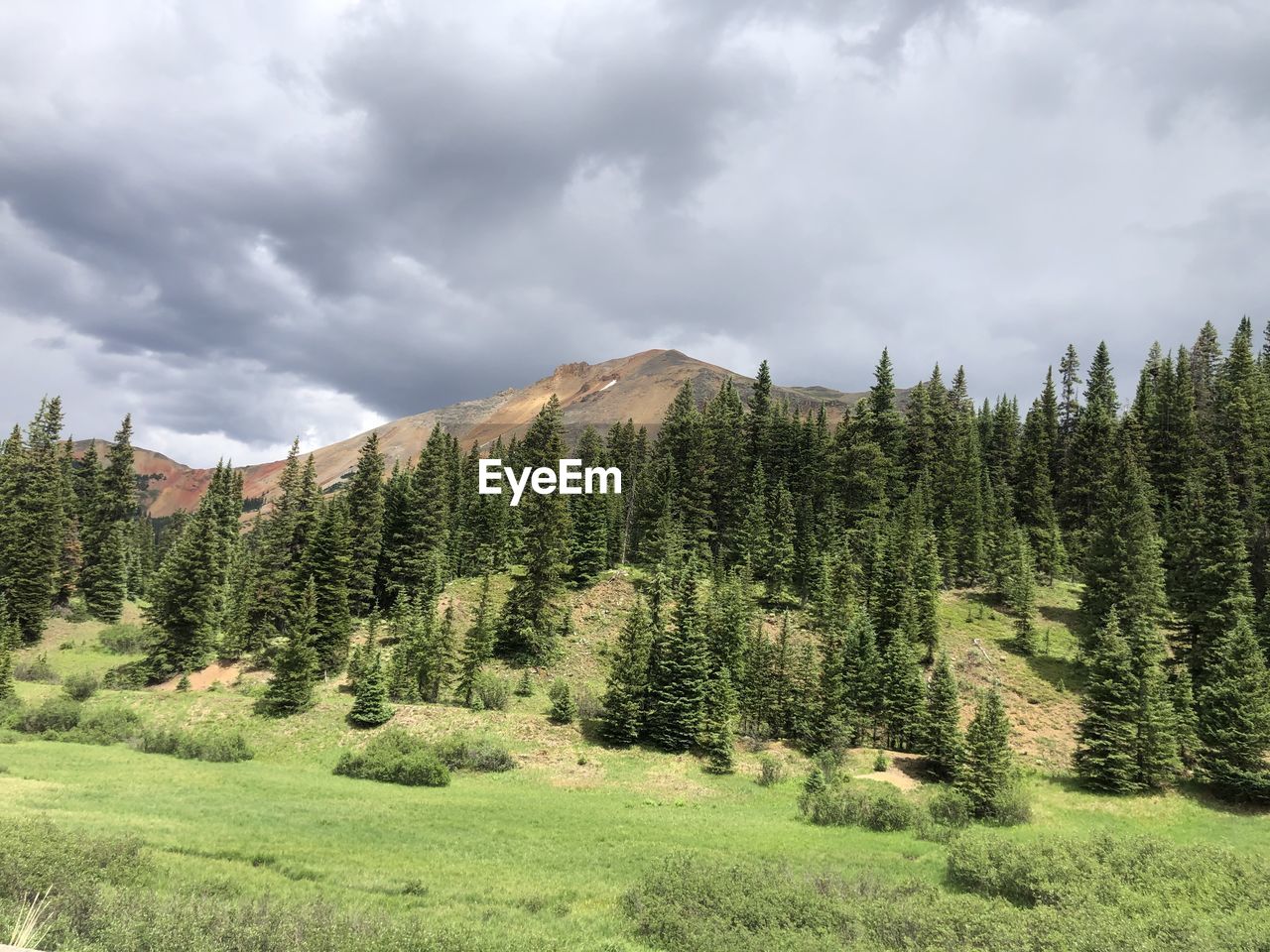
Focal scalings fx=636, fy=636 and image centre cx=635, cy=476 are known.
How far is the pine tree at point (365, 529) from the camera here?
62.8 m

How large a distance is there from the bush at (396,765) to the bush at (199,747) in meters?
6.07

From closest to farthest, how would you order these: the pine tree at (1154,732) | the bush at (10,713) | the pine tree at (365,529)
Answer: the pine tree at (1154,732)
the bush at (10,713)
the pine tree at (365,529)

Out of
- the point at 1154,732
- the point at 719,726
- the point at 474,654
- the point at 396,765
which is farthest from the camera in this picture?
the point at 474,654

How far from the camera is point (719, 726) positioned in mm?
40875

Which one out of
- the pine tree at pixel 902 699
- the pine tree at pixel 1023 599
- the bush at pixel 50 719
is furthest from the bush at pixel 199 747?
the pine tree at pixel 1023 599

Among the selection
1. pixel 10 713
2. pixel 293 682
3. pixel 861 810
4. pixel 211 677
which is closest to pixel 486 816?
pixel 861 810

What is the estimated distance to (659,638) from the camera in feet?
151

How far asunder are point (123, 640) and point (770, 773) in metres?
64.6

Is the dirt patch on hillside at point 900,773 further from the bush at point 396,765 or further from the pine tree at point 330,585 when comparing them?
the pine tree at point 330,585

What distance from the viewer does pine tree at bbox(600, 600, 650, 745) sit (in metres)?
42.2

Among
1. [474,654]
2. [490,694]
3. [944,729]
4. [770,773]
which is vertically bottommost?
[770,773]

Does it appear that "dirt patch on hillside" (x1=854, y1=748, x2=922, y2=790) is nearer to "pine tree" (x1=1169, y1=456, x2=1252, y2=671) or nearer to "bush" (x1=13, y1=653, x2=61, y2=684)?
"pine tree" (x1=1169, y1=456, x2=1252, y2=671)

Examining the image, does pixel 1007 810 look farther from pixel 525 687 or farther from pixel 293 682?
pixel 293 682

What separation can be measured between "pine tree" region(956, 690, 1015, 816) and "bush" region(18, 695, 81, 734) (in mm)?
51805
